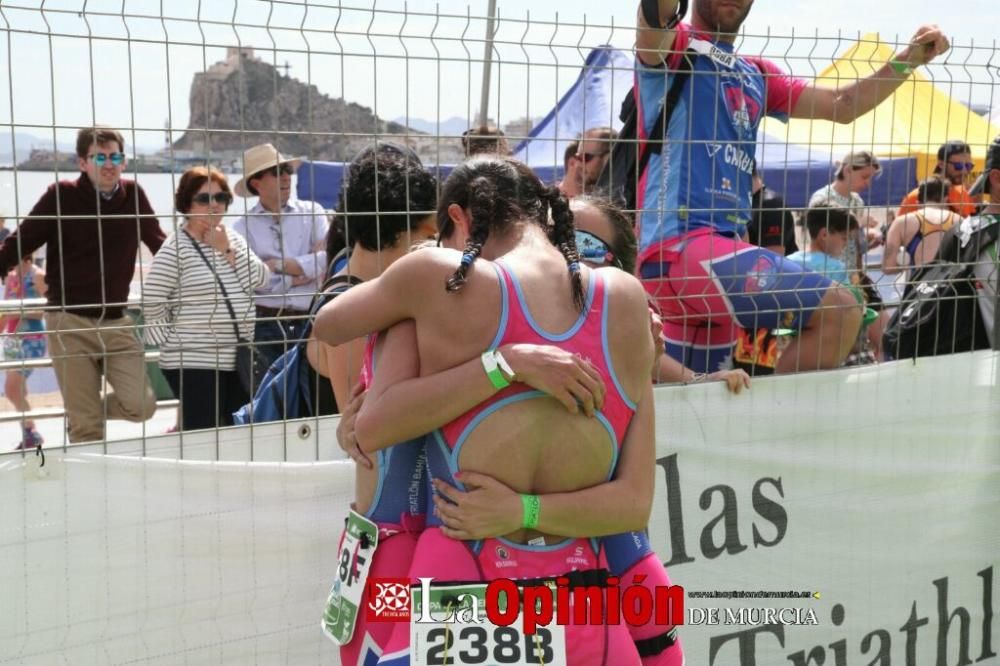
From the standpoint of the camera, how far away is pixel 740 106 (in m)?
3.85

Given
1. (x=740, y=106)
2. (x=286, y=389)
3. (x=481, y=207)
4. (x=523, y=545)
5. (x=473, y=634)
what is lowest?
(x=473, y=634)

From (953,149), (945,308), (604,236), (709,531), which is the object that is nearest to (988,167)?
(953,149)

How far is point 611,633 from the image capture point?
2.40m

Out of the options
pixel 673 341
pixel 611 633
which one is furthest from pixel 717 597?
pixel 611 633

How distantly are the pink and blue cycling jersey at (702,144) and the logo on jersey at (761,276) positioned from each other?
154 mm

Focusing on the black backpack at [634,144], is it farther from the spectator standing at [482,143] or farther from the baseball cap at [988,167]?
the baseball cap at [988,167]

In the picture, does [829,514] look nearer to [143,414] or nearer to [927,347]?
[927,347]

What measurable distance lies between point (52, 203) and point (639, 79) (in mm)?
1873

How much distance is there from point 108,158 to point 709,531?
2.14 m

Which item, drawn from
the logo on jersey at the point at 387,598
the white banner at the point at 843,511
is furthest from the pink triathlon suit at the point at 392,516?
the white banner at the point at 843,511

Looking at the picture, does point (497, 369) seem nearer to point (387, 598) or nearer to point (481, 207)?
point (481, 207)

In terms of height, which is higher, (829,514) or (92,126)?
(92,126)

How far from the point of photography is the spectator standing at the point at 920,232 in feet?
14.1

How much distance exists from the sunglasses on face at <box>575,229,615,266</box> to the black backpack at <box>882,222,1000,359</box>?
1.71m
